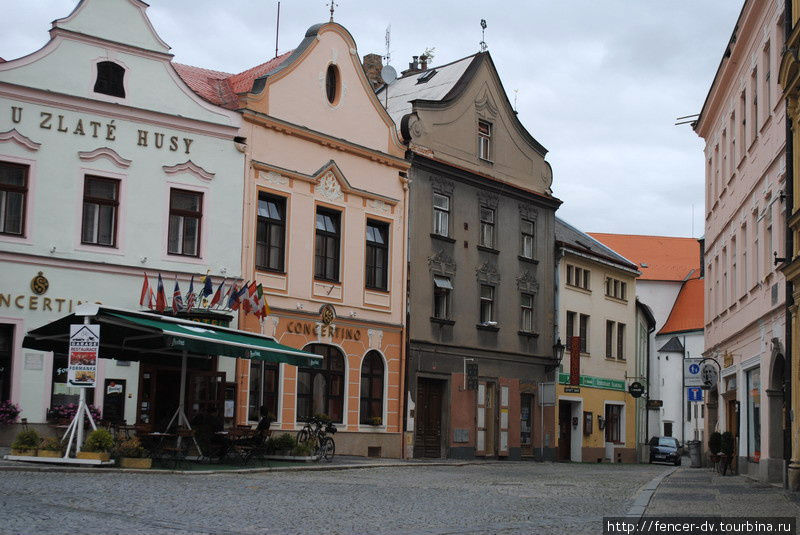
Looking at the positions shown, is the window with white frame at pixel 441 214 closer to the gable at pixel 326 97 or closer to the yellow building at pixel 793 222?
the gable at pixel 326 97

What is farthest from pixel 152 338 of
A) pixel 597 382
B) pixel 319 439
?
pixel 597 382

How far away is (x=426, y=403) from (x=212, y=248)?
10.8 m

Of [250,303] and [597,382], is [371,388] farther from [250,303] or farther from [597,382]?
[597,382]

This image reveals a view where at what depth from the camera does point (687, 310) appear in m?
95.0

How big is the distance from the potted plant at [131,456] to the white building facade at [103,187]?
4.91 meters

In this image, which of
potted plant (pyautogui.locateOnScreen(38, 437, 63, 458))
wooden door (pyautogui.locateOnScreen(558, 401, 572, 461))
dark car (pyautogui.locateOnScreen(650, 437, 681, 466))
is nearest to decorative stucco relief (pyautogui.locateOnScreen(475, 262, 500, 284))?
wooden door (pyautogui.locateOnScreen(558, 401, 572, 461))

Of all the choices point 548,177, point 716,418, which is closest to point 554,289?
point 548,177

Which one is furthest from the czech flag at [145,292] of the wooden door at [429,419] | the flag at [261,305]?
the wooden door at [429,419]

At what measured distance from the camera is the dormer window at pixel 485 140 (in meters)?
41.0

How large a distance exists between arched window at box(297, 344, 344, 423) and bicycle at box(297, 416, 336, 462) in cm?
322

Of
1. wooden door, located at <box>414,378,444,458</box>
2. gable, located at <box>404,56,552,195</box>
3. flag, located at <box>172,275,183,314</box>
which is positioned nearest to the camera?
flag, located at <box>172,275,183,314</box>

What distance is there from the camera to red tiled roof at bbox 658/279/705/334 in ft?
306

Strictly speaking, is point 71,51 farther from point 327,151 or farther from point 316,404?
point 316,404

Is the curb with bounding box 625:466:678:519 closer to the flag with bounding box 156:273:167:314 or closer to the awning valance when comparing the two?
the awning valance
